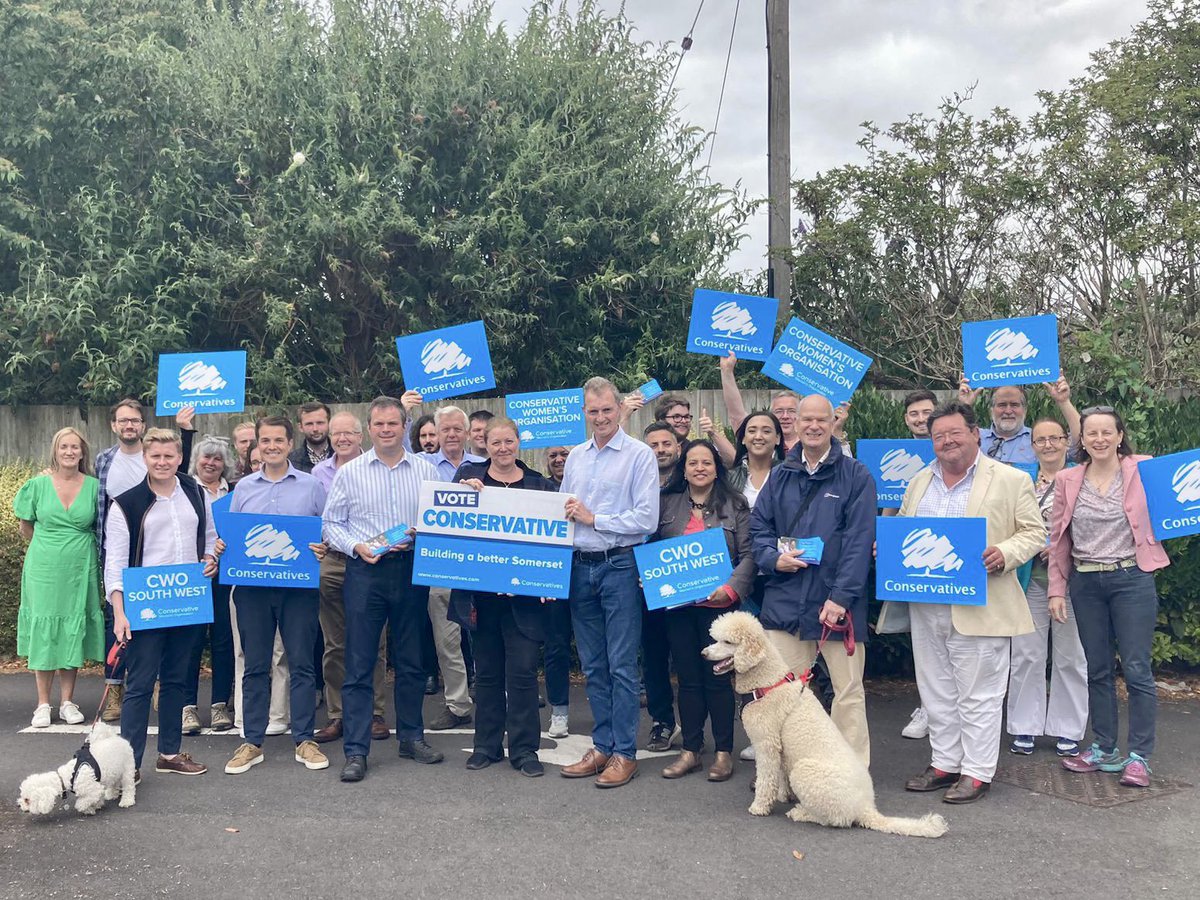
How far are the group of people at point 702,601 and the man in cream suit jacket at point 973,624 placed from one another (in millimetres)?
12

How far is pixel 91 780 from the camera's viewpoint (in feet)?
18.3

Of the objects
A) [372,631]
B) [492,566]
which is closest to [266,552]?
[372,631]

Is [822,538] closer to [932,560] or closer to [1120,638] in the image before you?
[932,560]

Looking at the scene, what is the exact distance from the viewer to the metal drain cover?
5820 millimetres

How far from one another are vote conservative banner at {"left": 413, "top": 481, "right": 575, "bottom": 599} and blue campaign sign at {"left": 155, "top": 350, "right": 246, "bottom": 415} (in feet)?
9.36

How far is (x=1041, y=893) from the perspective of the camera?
460cm

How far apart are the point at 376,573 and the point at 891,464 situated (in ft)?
12.2

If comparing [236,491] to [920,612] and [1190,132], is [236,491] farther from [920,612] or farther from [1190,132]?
[1190,132]

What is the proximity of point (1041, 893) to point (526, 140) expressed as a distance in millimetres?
8707

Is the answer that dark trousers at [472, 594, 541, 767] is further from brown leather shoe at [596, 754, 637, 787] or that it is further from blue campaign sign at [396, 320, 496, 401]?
blue campaign sign at [396, 320, 496, 401]

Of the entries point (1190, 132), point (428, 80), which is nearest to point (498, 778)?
point (428, 80)

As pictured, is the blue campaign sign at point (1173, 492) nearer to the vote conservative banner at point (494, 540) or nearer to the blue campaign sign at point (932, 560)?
the blue campaign sign at point (932, 560)

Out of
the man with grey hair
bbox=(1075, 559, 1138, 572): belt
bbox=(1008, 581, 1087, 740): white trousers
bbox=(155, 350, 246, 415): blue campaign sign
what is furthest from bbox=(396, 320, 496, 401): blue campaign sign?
bbox=(1075, 559, 1138, 572): belt

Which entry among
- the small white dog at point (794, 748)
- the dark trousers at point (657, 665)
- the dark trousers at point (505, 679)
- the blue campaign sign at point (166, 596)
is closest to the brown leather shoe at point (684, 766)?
the dark trousers at point (657, 665)
